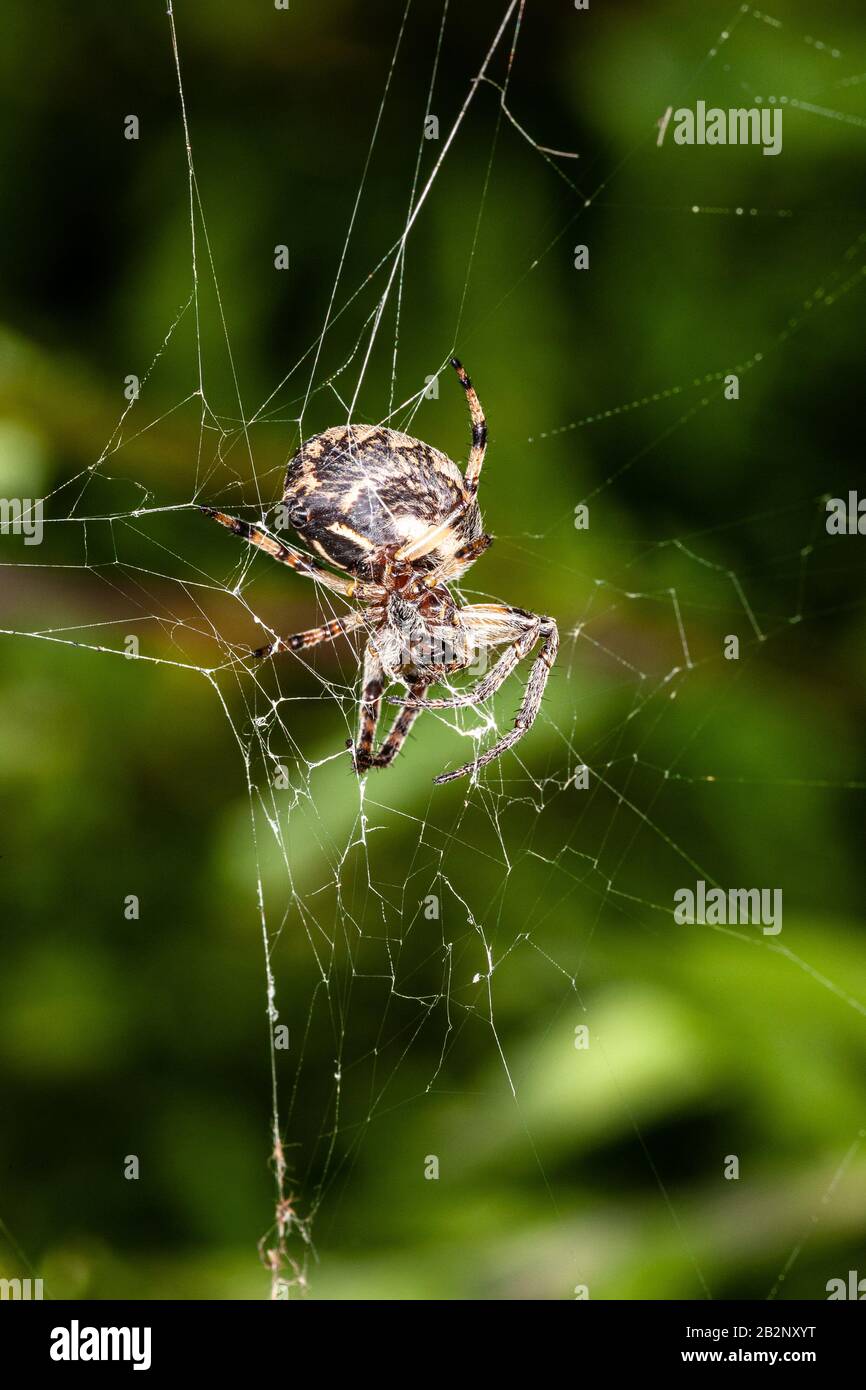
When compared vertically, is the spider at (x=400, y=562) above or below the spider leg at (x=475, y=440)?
below

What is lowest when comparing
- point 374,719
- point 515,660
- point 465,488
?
point 374,719

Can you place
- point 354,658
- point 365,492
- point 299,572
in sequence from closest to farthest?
point 365,492
point 299,572
point 354,658

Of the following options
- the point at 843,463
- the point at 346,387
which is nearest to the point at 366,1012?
the point at 346,387

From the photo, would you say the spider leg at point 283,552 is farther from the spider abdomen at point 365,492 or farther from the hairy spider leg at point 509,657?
the hairy spider leg at point 509,657

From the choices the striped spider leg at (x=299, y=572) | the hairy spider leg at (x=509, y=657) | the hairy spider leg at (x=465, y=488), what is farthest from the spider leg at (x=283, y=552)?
the hairy spider leg at (x=509, y=657)

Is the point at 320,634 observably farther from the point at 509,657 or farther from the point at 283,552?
the point at 509,657

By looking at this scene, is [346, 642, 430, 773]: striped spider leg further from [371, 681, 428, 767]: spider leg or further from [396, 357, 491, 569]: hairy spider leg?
Result: [396, 357, 491, 569]: hairy spider leg

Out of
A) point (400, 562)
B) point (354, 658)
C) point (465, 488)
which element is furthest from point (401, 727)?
point (465, 488)
